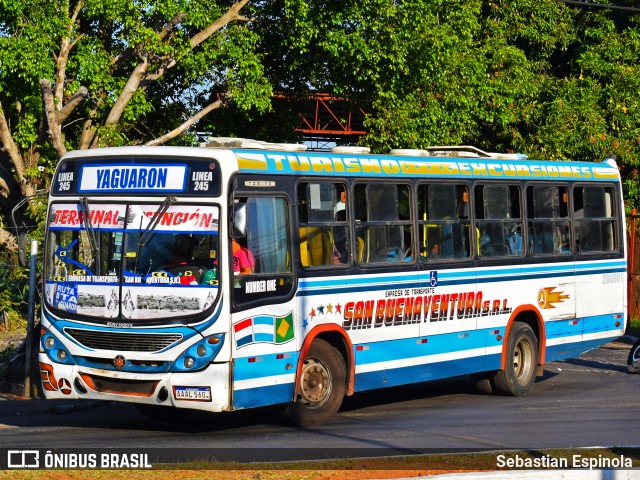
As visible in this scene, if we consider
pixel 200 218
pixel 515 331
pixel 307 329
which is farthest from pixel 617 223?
pixel 200 218

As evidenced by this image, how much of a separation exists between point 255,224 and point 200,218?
0.67 meters

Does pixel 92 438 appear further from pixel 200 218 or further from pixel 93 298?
pixel 200 218

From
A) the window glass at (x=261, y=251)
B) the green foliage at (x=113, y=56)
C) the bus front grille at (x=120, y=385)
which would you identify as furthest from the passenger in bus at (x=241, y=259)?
the green foliage at (x=113, y=56)

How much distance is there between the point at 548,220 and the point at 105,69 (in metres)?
10.3

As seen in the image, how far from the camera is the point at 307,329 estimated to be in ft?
40.3

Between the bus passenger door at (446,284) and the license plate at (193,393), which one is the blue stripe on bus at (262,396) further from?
the bus passenger door at (446,284)

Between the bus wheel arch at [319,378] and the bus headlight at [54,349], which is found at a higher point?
the bus headlight at [54,349]

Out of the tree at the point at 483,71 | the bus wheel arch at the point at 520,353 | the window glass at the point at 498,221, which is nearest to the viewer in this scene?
the window glass at the point at 498,221

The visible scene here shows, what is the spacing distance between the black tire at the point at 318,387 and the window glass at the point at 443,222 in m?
2.13

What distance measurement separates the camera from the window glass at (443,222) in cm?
1420

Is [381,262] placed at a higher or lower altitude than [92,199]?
lower

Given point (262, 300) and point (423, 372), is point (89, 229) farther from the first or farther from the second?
point (423, 372)

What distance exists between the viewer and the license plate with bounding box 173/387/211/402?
36.3 feet

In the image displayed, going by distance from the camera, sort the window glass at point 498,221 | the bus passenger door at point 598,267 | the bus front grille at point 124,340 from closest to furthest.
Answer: the bus front grille at point 124,340 → the window glass at point 498,221 → the bus passenger door at point 598,267
